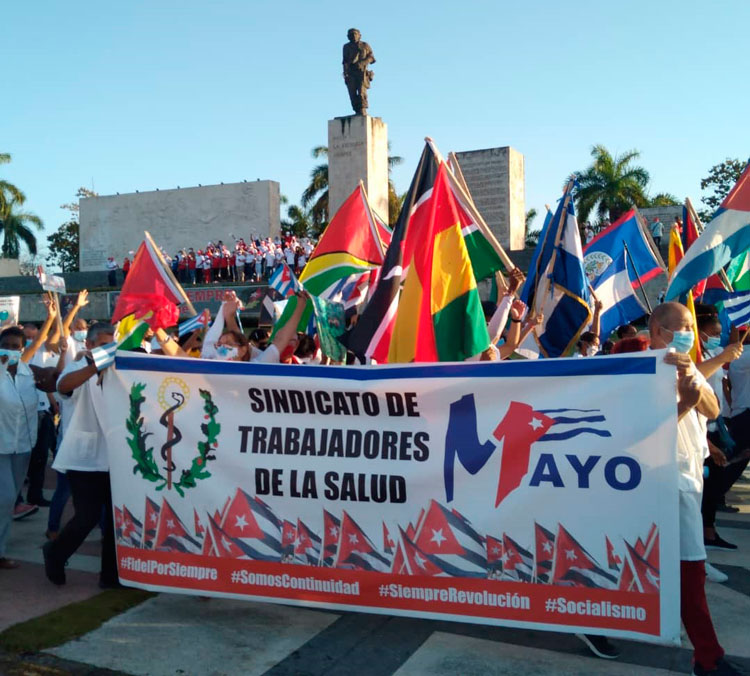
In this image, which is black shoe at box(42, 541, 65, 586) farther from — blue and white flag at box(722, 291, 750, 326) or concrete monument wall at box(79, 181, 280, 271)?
concrete monument wall at box(79, 181, 280, 271)

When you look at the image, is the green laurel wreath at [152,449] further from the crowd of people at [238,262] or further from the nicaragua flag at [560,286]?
the crowd of people at [238,262]

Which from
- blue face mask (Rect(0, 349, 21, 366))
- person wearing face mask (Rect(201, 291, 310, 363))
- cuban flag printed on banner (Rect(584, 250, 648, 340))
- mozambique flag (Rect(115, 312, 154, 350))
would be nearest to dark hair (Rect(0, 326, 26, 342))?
blue face mask (Rect(0, 349, 21, 366))

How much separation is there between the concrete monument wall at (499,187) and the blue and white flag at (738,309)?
65.0ft

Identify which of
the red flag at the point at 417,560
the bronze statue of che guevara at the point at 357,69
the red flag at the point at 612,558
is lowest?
the red flag at the point at 417,560

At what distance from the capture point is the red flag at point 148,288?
7215 mm

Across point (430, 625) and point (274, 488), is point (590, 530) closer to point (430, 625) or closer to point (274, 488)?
point (430, 625)

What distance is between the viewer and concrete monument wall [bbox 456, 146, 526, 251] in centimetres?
2711

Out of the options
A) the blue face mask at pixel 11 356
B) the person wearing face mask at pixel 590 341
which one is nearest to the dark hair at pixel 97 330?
the blue face mask at pixel 11 356

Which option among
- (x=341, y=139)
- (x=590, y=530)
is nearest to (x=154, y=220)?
(x=341, y=139)

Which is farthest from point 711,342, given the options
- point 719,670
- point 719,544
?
point 719,670

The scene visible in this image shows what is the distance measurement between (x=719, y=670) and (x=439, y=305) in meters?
2.68

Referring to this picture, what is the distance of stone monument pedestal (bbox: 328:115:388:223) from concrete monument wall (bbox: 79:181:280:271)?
45.7 feet

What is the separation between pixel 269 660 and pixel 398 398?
1.50 metres

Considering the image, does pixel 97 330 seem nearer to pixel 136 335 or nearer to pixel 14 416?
pixel 14 416
